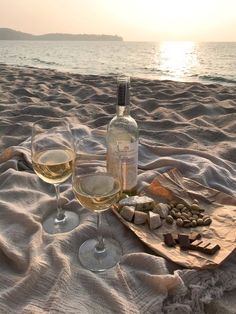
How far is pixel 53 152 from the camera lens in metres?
1.64

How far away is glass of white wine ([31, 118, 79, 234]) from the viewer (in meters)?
1.56

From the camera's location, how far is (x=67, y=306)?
1.36 meters

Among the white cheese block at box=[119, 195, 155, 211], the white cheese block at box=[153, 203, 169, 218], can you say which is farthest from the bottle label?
the white cheese block at box=[153, 203, 169, 218]

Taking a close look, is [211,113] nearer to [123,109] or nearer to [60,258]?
[123,109]

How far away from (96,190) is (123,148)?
1.63 feet

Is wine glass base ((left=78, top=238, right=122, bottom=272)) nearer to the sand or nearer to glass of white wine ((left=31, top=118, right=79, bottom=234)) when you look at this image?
the sand

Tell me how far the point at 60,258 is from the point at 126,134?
79 centimetres

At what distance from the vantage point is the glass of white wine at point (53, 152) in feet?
5.13

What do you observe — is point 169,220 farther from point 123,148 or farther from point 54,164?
point 54,164

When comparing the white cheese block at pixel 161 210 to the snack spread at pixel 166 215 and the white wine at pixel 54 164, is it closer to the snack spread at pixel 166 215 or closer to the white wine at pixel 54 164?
the snack spread at pixel 166 215

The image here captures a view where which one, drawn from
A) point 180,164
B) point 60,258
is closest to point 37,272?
point 60,258

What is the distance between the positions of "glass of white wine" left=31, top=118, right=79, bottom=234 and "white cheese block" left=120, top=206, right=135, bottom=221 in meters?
0.30

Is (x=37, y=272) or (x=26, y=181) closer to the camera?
(x=37, y=272)

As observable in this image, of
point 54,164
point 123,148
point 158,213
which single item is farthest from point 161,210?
point 54,164
